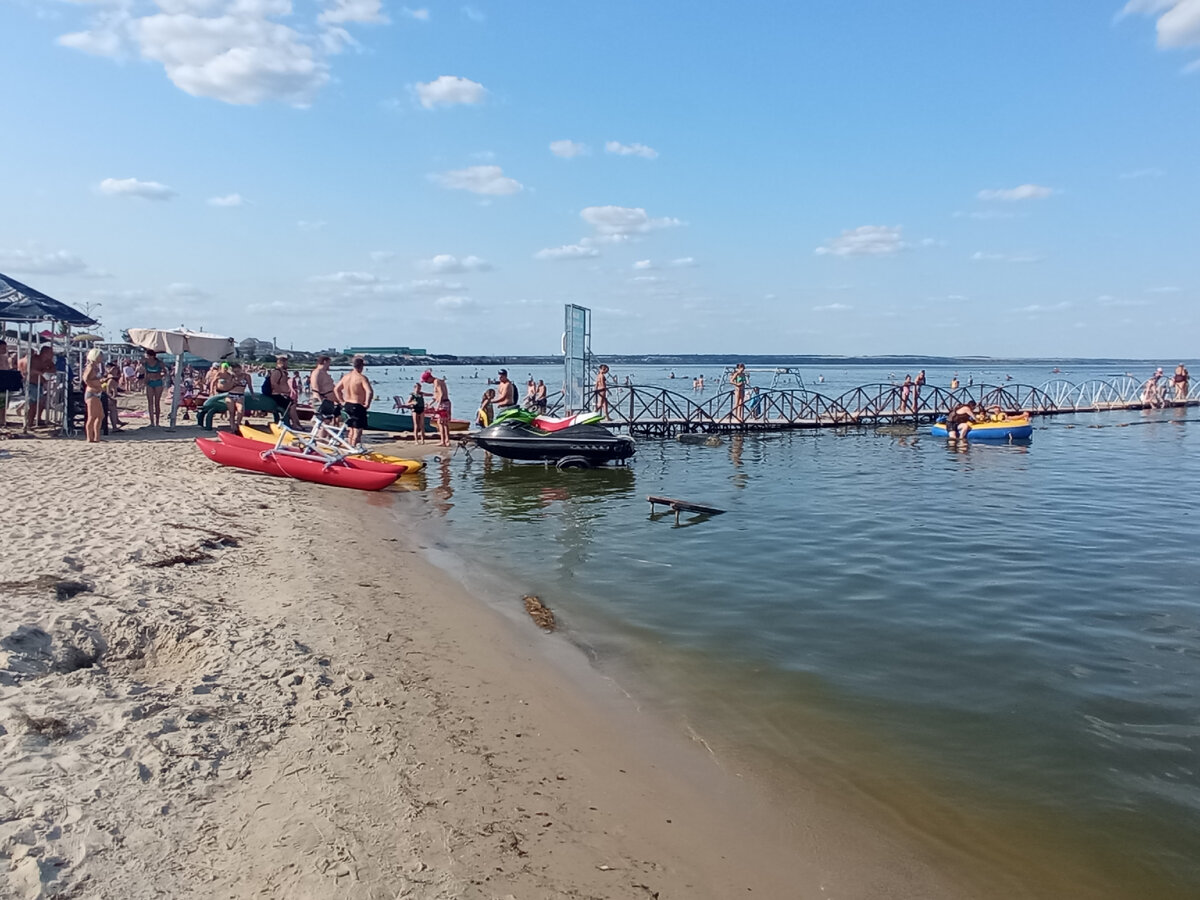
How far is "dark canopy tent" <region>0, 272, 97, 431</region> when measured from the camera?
46.7ft

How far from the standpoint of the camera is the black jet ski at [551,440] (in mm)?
15906

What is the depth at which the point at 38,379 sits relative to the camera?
15422mm

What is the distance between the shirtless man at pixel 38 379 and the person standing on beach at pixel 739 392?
18369 mm

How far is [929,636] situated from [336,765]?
5154 millimetres

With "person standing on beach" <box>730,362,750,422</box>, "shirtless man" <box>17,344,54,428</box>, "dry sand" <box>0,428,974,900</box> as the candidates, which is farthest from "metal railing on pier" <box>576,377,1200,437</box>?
"dry sand" <box>0,428,974,900</box>

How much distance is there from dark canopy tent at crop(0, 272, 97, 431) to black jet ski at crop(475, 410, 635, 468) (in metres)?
8.07

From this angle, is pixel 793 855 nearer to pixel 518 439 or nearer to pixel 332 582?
pixel 332 582

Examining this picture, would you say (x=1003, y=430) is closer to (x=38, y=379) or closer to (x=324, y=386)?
(x=324, y=386)

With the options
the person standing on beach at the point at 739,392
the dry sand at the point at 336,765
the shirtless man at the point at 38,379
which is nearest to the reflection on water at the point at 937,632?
the dry sand at the point at 336,765

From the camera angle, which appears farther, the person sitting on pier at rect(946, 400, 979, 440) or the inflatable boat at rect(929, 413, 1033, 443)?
the person sitting on pier at rect(946, 400, 979, 440)

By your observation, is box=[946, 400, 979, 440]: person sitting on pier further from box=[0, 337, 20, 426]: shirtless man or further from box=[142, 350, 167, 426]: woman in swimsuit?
box=[0, 337, 20, 426]: shirtless man

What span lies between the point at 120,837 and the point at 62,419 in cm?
1586

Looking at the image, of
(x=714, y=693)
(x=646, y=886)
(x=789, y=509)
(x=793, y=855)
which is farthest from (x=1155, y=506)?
(x=646, y=886)

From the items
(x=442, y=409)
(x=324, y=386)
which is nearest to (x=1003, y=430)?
(x=442, y=409)
